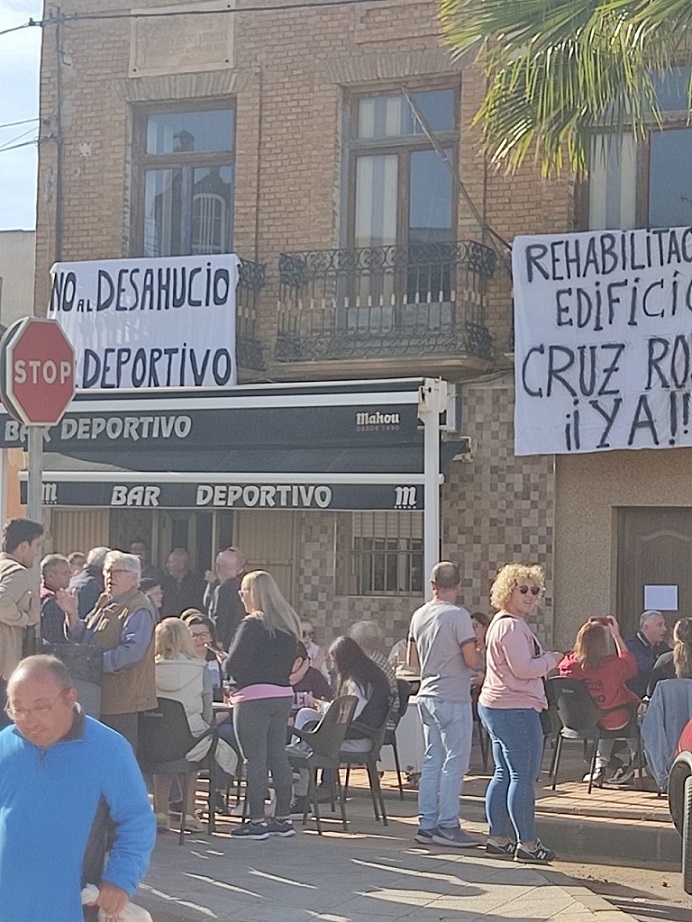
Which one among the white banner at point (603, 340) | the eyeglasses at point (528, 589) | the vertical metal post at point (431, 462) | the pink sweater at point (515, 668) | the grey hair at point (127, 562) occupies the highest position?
the white banner at point (603, 340)

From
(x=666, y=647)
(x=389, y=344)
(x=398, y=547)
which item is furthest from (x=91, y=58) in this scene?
(x=666, y=647)

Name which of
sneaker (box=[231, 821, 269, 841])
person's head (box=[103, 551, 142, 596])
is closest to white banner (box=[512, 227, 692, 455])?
sneaker (box=[231, 821, 269, 841])

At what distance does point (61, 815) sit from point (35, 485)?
412 cm

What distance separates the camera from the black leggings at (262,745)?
1038 centimetres

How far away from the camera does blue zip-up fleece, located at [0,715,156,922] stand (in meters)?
4.88

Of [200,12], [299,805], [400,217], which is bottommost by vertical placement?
[299,805]

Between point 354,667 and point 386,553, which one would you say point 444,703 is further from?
point 386,553

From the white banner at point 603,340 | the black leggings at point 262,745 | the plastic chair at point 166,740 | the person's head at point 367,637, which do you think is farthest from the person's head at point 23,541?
the white banner at point 603,340

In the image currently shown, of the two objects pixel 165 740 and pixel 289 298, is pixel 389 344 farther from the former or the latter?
pixel 165 740

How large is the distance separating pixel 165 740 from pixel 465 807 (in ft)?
9.16

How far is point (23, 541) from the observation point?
9227mm

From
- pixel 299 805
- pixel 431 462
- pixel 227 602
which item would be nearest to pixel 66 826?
pixel 299 805

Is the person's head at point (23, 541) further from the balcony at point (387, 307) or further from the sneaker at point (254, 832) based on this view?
the balcony at point (387, 307)

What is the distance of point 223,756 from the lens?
11.5 metres
